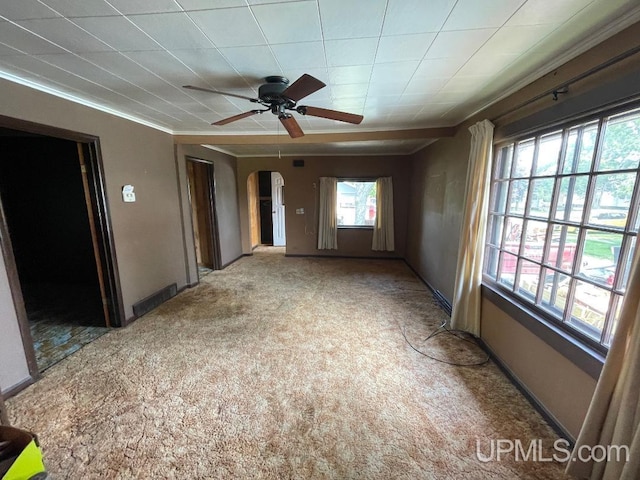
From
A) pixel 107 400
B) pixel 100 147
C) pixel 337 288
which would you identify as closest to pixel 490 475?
pixel 107 400

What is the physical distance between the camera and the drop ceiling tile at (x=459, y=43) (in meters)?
1.40

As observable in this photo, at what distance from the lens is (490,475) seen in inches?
51.0

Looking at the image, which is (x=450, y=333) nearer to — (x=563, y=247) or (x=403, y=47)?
(x=563, y=247)

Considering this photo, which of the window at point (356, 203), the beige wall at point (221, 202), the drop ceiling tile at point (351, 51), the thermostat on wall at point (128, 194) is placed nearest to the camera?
the drop ceiling tile at point (351, 51)

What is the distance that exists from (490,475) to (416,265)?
3.59 metres

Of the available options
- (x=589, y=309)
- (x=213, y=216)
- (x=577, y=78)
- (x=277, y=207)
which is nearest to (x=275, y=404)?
(x=589, y=309)

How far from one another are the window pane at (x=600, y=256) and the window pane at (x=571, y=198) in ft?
0.50

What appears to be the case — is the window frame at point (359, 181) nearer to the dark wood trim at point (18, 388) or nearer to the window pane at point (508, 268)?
the window pane at point (508, 268)

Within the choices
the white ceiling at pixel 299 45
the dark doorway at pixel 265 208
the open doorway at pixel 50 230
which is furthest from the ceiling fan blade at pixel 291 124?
the dark doorway at pixel 265 208

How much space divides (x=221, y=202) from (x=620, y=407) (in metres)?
5.12

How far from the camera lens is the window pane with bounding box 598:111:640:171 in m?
1.24

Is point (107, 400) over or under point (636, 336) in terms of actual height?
under

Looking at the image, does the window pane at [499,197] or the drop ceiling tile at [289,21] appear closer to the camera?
the drop ceiling tile at [289,21]

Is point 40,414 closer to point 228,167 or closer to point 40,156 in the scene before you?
point 40,156
